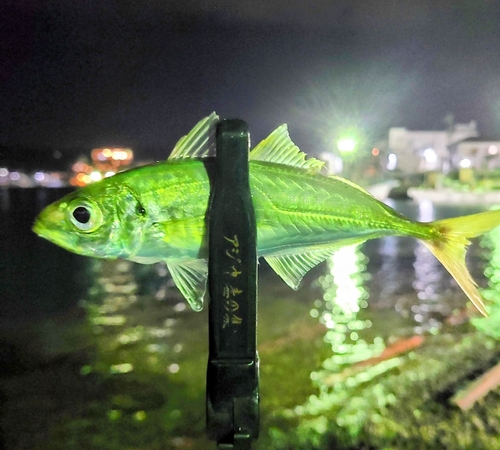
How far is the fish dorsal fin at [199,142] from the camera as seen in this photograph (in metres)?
1.54

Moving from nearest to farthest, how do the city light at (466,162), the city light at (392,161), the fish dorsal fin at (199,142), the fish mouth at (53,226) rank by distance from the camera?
1. the fish mouth at (53,226)
2. the fish dorsal fin at (199,142)
3. the city light at (392,161)
4. the city light at (466,162)

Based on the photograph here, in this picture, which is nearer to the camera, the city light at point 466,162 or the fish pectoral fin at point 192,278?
the fish pectoral fin at point 192,278

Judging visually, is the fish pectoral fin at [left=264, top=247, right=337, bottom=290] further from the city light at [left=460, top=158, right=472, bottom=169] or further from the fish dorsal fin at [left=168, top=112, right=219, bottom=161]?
the city light at [left=460, top=158, right=472, bottom=169]

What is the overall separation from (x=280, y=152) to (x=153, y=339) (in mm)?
6425

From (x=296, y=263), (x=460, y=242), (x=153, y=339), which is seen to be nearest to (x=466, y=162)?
(x=153, y=339)

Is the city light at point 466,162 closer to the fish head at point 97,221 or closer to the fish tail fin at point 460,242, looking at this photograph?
the fish tail fin at point 460,242

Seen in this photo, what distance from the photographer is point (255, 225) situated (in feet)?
4.88

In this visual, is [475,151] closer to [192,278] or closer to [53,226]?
[192,278]

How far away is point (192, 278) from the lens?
1.59 m

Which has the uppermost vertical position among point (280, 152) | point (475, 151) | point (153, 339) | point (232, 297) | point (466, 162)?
point (475, 151)

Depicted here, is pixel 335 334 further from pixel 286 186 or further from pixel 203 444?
pixel 286 186

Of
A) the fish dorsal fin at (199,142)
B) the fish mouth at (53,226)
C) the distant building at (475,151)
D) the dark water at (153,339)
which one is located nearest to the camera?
the fish mouth at (53,226)

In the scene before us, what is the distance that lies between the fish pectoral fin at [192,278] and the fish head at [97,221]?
19 centimetres

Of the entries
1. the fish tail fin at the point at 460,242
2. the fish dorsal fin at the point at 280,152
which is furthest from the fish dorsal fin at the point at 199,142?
the fish tail fin at the point at 460,242
